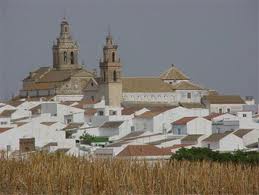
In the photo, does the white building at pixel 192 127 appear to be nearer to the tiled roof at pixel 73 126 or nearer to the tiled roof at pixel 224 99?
the tiled roof at pixel 73 126

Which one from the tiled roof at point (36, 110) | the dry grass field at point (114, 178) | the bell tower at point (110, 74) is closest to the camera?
the dry grass field at point (114, 178)

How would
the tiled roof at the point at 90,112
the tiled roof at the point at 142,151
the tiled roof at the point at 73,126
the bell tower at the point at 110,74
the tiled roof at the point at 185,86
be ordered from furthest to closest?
the tiled roof at the point at 185,86
the bell tower at the point at 110,74
the tiled roof at the point at 90,112
the tiled roof at the point at 73,126
the tiled roof at the point at 142,151

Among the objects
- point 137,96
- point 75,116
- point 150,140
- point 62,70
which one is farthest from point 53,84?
point 150,140

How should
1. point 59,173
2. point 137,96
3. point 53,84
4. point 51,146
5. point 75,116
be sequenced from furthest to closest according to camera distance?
point 53,84, point 137,96, point 75,116, point 51,146, point 59,173

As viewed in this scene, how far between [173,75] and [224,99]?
8181 millimetres

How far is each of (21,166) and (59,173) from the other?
2.92 ft

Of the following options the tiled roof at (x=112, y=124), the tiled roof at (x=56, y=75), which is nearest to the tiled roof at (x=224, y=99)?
the tiled roof at (x=56, y=75)

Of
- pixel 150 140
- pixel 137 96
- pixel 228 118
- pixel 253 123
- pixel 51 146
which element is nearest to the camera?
Result: pixel 51 146

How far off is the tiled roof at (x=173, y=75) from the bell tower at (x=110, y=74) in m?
9.14

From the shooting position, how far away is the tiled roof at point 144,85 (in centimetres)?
7006

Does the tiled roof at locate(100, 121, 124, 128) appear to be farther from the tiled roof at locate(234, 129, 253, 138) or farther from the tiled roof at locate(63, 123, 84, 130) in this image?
the tiled roof at locate(234, 129, 253, 138)

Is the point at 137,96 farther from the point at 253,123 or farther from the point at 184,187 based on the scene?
the point at 184,187

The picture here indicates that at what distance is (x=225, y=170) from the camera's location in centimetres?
A: 1545

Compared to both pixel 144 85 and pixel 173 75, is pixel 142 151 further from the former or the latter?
pixel 173 75
